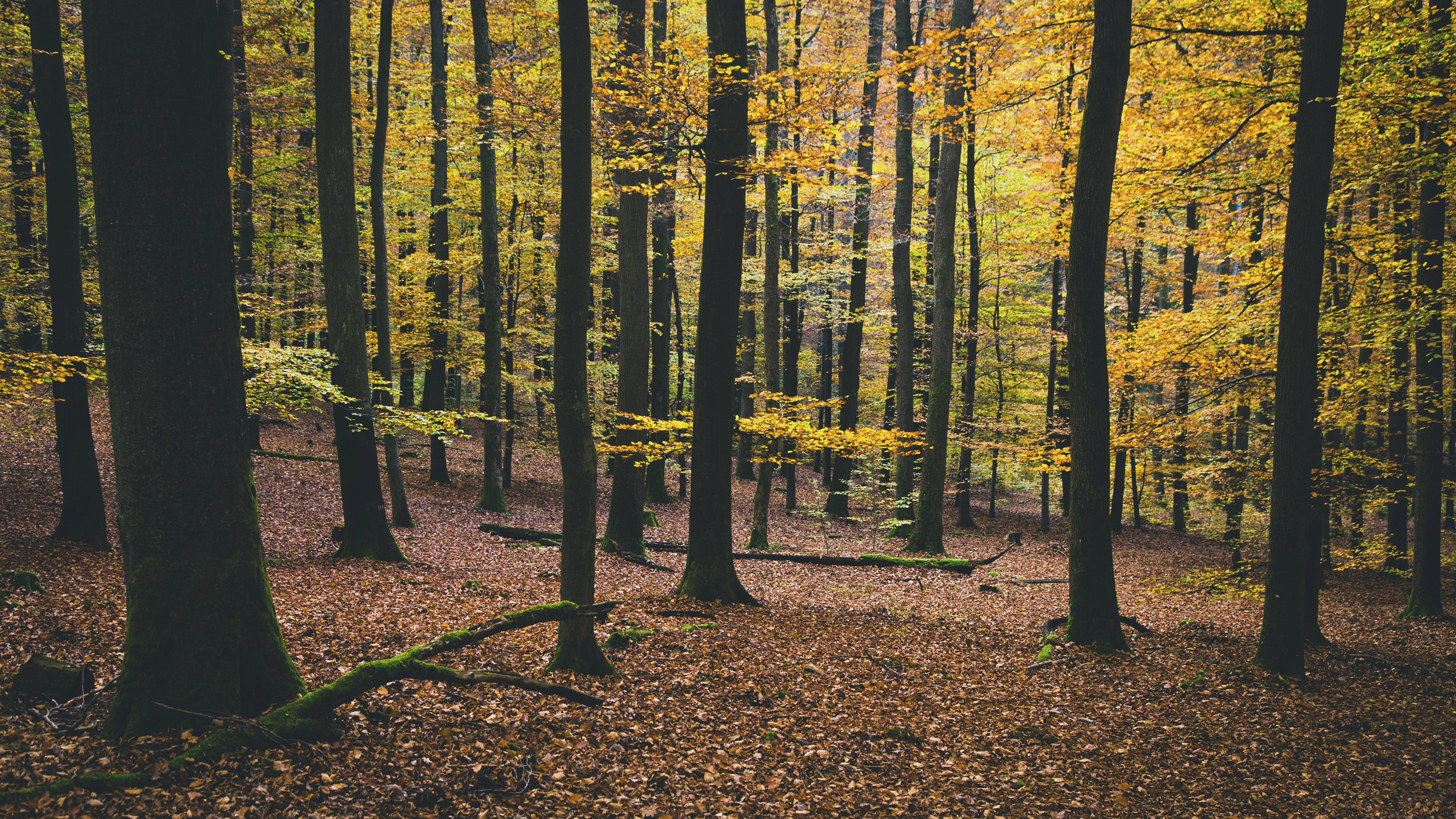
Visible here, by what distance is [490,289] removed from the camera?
14266 mm

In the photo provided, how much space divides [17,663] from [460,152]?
46.8 feet

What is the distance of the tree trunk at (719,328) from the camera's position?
841cm

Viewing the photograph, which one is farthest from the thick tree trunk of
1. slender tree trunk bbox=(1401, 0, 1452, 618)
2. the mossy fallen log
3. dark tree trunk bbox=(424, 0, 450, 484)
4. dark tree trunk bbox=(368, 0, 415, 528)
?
dark tree trunk bbox=(424, 0, 450, 484)

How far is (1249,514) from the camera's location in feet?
73.3

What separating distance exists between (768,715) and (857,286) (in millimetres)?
15324

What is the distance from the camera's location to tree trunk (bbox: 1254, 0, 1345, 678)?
22.5 feet

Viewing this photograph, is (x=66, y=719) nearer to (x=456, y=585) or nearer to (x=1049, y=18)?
(x=456, y=585)

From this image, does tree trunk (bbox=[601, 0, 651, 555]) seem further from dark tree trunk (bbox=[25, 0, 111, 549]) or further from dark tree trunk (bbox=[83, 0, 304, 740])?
dark tree trunk (bbox=[83, 0, 304, 740])

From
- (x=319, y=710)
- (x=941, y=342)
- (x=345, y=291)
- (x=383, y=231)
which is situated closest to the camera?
(x=319, y=710)

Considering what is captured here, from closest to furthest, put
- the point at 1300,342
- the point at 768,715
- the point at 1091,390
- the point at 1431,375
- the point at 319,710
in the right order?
the point at 319,710, the point at 768,715, the point at 1300,342, the point at 1091,390, the point at 1431,375

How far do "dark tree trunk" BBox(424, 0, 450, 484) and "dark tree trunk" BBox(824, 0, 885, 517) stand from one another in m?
10.1

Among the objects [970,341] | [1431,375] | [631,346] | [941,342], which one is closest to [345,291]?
[631,346]

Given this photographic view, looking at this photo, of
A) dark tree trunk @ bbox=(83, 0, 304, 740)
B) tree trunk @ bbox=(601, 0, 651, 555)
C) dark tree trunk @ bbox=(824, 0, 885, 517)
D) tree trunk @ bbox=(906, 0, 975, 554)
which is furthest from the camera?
dark tree trunk @ bbox=(824, 0, 885, 517)

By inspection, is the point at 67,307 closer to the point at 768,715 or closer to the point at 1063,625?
the point at 768,715
